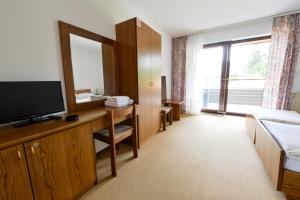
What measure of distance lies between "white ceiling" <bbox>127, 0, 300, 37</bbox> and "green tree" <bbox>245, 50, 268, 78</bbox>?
0.97 meters

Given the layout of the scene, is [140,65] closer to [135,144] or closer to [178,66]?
[135,144]

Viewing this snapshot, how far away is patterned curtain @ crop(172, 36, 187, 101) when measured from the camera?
4090 millimetres

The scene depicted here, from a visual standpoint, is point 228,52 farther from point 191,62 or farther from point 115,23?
point 115,23

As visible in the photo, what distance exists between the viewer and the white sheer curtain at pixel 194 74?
12.6 feet

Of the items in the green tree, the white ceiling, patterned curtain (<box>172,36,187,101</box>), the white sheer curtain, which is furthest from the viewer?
patterned curtain (<box>172,36,187,101</box>)

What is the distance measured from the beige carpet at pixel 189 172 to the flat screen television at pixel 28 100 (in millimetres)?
Result: 949

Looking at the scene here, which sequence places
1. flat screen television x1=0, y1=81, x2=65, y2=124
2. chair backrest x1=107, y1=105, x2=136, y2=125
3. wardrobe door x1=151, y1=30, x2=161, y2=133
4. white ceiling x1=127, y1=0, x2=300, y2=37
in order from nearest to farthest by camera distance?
1. flat screen television x1=0, y1=81, x2=65, y2=124
2. chair backrest x1=107, y1=105, x2=136, y2=125
3. white ceiling x1=127, y1=0, x2=300, y2=37
4. wardrobe door x1=151, y1=30, x2=161, y2=133

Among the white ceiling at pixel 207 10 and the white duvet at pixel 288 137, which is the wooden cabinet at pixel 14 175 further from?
the white ceiling at pixel 207 10

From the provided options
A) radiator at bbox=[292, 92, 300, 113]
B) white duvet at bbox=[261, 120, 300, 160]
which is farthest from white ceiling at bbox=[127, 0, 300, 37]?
white duvet at bbox=[261, 120, 300, 160]

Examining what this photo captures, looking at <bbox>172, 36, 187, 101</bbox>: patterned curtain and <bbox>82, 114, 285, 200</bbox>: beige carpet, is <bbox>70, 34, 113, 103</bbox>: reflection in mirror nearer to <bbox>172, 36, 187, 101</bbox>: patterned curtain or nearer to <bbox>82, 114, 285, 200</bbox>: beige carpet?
<bbox>82, 114, 285, 200</bbox>: beige carpet

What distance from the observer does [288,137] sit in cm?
143

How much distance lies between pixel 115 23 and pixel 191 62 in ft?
8.22

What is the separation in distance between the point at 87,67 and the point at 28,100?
2.78ft

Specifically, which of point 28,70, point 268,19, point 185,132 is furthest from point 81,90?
point 268,19
